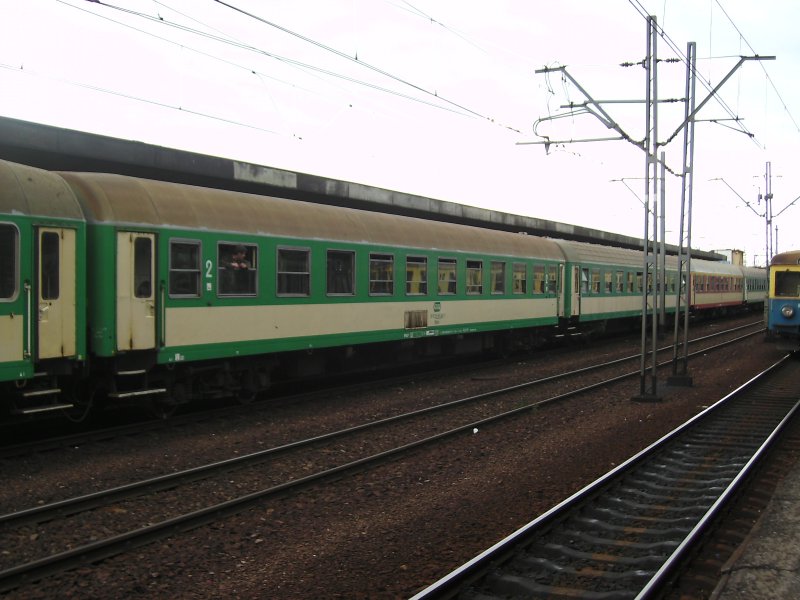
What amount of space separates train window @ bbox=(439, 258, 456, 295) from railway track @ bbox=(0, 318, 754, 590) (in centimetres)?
536

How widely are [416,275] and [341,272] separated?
260 centimetres

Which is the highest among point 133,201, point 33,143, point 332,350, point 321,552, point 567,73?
point 567,73

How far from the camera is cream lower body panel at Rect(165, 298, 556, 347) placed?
1084cm

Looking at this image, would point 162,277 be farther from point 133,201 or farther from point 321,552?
point 321,552

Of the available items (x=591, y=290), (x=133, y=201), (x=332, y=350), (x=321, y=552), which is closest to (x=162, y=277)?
(x=133, y=201)

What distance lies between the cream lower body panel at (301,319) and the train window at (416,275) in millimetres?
291

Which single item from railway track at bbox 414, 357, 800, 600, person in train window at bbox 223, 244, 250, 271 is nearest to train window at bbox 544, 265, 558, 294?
railway track at bbox 414, 357, 800, 600

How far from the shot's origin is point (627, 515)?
22.9 ft

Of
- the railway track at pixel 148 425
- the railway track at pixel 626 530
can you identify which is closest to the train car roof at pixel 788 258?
the railway track at pixel 148 425

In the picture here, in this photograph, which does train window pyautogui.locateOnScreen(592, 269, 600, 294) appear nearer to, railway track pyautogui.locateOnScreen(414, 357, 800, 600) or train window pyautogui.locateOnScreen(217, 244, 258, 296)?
railway track pyautogui.locateOnScreen(414, 357, 800, 600)

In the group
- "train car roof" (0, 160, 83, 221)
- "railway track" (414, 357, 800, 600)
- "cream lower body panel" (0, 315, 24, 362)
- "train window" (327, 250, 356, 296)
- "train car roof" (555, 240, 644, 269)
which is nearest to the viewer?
"railway track" (414, 357, 800, 600)

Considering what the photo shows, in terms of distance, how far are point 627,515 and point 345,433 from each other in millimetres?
4349

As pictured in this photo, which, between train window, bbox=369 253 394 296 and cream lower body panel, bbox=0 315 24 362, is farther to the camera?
train window, bbox=369 253 394 296

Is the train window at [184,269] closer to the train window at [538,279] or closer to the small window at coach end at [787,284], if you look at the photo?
the train window at [538,279]
